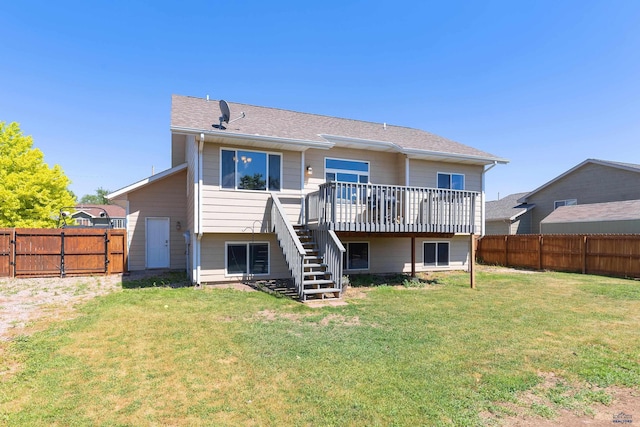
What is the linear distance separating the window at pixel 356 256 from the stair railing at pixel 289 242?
Result: 3.08 m

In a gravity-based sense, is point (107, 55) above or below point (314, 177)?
above

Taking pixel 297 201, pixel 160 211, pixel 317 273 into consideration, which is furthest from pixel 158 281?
pixel 317 273

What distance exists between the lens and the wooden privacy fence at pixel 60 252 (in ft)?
34.8

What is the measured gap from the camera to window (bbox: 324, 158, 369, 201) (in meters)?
10.7

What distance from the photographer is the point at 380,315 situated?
6047mm

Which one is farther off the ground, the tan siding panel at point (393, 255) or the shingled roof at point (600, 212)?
the shingled roof at point (600, 212)

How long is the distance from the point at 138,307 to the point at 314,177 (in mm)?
6092

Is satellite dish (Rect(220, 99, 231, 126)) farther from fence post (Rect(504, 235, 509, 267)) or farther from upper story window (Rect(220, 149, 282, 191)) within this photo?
fence post (Rect(504, 235, 509, 267))

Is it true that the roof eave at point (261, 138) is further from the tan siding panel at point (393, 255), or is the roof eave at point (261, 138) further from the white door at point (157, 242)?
the white door at point (157, 242)

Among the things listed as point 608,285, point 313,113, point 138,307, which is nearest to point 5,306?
point 138,307

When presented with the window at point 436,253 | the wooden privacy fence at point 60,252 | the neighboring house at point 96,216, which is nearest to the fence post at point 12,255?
the wooden privacy fence at point 60,252

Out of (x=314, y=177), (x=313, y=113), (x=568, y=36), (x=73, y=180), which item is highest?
(x=568, y=36)

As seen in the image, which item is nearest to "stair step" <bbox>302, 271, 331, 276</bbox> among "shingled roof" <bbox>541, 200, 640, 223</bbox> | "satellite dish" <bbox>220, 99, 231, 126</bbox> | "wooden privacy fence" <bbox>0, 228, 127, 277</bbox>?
"satellite dish" <bbox>220, 99, 231, 126</bbox>

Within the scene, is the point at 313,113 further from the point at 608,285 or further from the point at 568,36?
the point at 608,285
